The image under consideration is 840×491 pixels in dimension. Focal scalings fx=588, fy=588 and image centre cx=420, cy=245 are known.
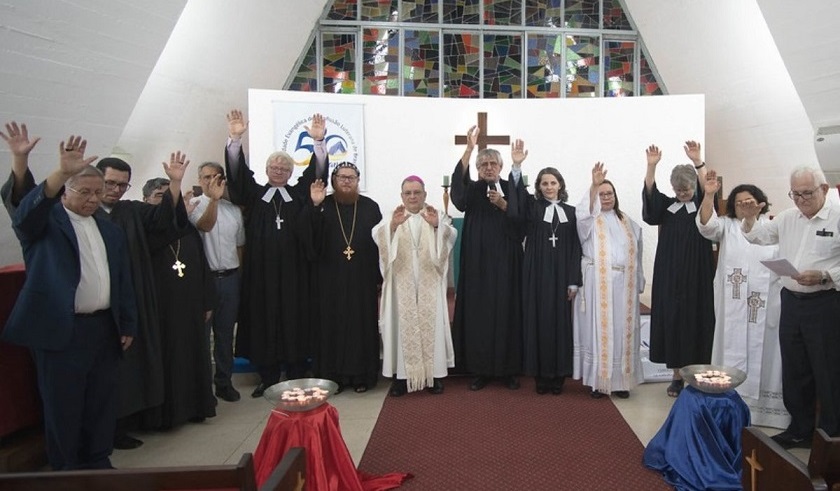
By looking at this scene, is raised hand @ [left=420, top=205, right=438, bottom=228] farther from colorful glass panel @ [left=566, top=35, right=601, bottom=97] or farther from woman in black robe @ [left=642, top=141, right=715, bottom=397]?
colorful glass panel @ [left=566, top=35, right=601, bottom=97]

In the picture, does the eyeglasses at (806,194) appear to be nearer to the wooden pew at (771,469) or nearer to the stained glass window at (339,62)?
the wooden pew at (771,469)

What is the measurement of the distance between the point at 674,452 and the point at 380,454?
1.65 m

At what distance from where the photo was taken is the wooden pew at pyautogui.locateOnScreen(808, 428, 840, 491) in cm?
144

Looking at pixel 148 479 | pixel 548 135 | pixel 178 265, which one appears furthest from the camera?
pixel 548 135


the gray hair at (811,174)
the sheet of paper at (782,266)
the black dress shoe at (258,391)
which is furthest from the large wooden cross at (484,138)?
the sheet of paper at (782,266)

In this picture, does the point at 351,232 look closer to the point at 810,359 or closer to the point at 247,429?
the point at 247,429

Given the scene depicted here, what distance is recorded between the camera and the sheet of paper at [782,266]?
324 cm

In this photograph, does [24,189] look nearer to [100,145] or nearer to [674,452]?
[100,145]

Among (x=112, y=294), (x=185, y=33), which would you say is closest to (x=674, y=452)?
(x=112, y=294)

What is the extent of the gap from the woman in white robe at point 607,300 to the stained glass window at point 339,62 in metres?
5.95

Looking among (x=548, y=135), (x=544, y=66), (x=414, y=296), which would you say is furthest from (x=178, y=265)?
(x=544, y=66)

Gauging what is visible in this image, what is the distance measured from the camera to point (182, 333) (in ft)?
12.9

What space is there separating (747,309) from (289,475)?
3.66 metres

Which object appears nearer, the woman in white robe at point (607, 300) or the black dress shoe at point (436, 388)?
the woman in white robe at point (607, 300)
